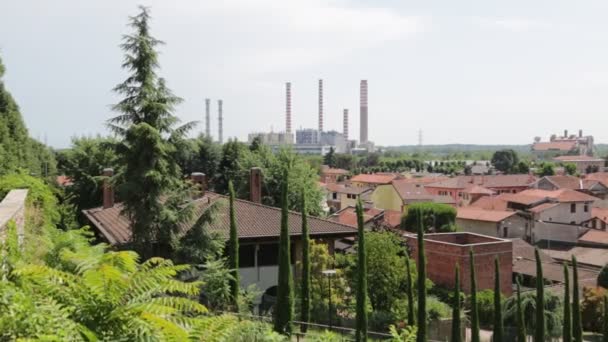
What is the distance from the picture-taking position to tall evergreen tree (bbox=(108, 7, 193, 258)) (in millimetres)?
17094

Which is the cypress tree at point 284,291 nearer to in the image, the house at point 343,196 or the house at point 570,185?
the house at point 343,196

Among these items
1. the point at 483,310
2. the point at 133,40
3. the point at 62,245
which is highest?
the point at 133,40

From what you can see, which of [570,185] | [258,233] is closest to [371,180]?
[570,185]

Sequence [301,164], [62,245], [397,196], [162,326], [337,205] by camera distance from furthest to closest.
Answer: [337,205], [397,196], [301,164], [62,245], [162,326]

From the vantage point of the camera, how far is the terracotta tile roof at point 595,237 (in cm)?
4681

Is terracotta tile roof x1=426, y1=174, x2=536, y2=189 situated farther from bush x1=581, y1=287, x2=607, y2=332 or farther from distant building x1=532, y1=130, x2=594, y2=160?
distant building x1=532, y1=130, x2=594, y2=160

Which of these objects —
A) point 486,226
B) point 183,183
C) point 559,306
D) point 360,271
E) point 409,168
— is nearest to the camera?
point 360,271

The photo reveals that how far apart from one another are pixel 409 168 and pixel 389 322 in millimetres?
119335

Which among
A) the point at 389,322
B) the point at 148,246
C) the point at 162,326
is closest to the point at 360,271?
the point at 389,322

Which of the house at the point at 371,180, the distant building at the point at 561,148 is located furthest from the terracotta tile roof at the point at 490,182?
the distant building at the point at 561,148

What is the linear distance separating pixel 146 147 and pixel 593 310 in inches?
969

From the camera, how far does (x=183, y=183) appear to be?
1861cm

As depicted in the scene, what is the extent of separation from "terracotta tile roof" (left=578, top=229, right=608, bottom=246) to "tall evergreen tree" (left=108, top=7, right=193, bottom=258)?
40.9 metres

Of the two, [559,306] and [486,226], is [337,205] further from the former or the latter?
[559,306]
